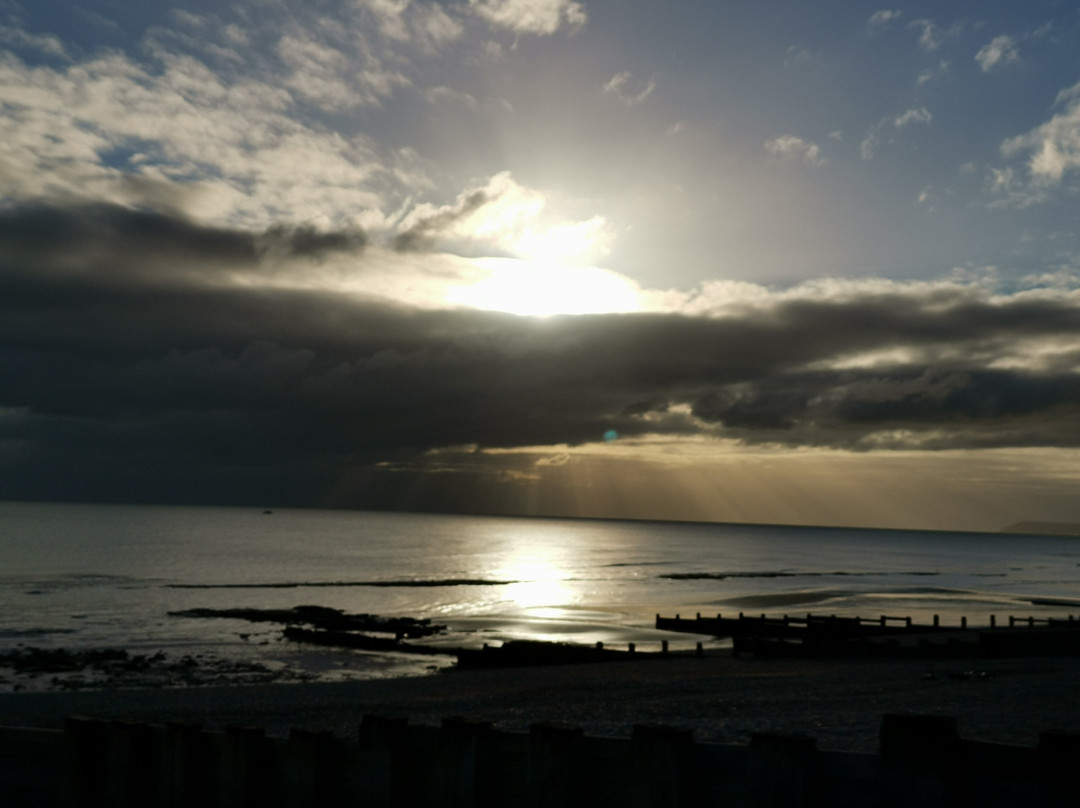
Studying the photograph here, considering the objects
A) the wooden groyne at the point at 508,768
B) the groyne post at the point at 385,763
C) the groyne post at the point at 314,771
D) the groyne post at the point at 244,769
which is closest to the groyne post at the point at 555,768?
the wooden groyne at the point at 508,768

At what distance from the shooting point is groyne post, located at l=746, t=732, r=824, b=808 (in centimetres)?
504

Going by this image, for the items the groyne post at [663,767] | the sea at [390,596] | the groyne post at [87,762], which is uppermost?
the groyne post at [663,767]

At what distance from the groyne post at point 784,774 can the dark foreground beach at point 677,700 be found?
641 inches

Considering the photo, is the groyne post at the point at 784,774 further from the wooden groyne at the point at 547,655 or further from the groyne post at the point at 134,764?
the wooden groyne at the point at 547,655

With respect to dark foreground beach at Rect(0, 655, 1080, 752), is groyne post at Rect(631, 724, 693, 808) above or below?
above

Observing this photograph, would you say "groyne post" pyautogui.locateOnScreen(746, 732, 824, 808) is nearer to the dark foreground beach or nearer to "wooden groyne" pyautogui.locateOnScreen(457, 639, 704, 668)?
the dark foreground beach

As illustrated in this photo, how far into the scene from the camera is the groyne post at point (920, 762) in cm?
488

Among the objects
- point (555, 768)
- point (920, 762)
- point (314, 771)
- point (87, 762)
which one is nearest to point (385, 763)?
point (314, 771)

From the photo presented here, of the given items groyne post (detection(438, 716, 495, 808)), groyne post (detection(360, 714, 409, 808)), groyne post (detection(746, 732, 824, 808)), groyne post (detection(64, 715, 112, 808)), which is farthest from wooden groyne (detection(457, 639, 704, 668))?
groyne post (detection(746, 732, 824, 808))

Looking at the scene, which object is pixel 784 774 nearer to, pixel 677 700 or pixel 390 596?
pixel 677 700

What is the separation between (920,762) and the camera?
493cm

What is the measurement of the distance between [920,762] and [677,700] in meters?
26.9

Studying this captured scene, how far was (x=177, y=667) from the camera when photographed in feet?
139

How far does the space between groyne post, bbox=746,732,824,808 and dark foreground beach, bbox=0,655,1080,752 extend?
16.3 meters
